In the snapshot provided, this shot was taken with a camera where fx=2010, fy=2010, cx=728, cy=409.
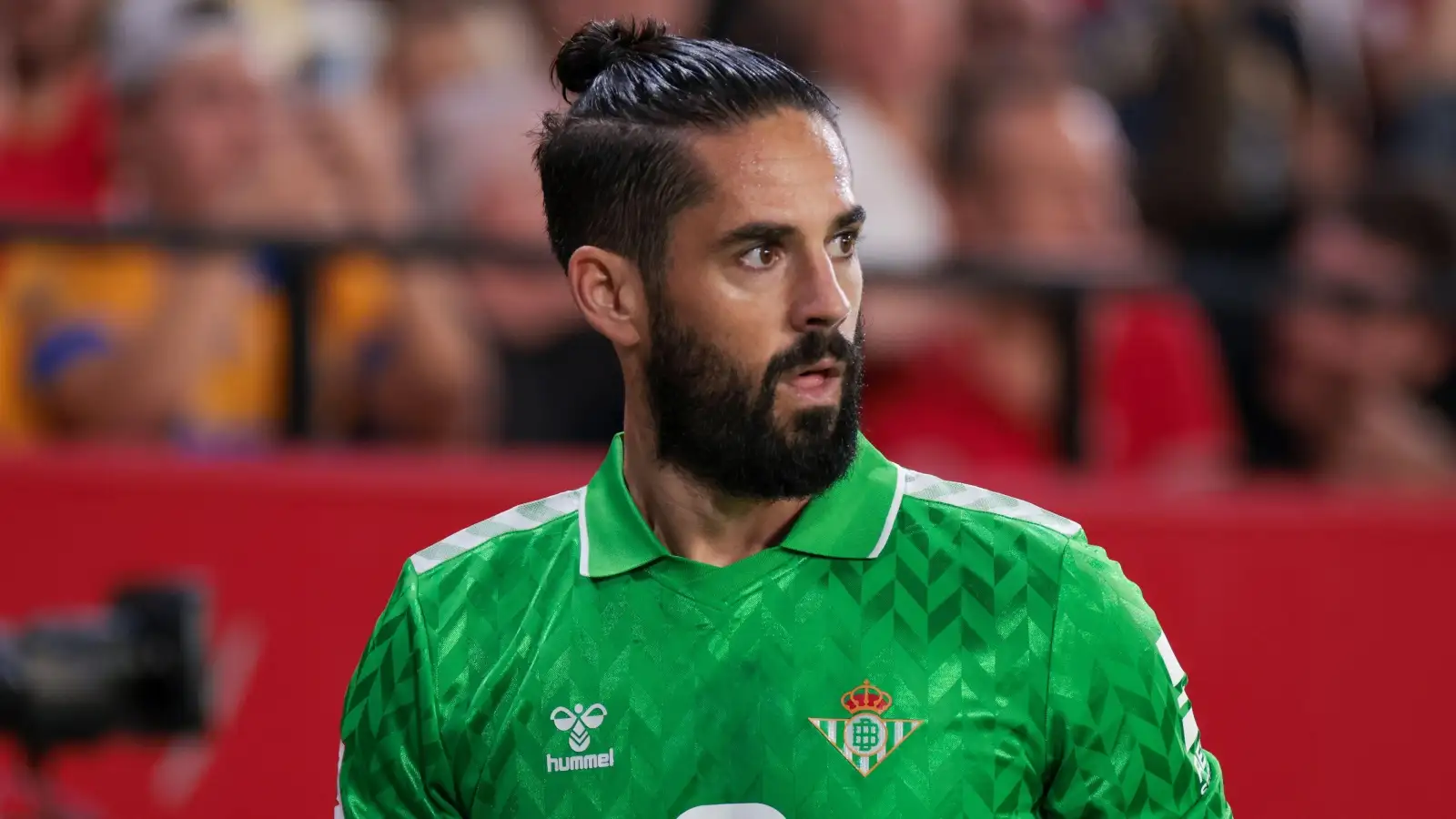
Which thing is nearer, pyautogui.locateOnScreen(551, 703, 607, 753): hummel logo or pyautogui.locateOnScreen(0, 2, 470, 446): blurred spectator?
pyautogui.locateOnScreen(551, 703, 607, 753): hummel logo

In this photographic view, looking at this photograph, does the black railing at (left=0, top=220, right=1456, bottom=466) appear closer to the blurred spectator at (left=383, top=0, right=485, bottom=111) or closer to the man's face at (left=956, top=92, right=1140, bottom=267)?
the man's face at (left=956, top=92, right=1140, bottom=267)

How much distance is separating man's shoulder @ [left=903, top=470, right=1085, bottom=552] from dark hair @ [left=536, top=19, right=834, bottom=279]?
0.41 metres

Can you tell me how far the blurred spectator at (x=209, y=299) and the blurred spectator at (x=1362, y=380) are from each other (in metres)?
2.28

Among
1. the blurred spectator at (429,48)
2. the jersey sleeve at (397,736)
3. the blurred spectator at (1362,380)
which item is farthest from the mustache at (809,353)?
the blurred spectator at (1362,380)

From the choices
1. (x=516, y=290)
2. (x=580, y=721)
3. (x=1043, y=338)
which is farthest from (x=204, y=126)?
(x=580, y=721)

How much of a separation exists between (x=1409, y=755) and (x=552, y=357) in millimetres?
2209

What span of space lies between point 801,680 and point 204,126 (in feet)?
10.2

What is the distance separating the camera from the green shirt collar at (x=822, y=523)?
2303 millimetres

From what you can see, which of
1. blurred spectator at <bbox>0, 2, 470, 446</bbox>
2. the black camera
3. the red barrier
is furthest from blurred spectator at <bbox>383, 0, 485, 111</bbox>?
the black camera

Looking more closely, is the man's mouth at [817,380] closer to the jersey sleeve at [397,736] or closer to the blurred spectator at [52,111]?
the jersey sleeve at [397,736]

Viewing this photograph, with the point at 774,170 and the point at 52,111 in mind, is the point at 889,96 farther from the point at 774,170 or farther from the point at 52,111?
the point at 774,170

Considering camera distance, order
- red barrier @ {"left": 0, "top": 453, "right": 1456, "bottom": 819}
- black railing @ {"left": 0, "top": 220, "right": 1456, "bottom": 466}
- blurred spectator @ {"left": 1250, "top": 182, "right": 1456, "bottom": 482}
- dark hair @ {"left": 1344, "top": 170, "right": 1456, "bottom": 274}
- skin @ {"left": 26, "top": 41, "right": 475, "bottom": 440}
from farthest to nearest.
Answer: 1. dark hair @ {"left": 1344, "top": 170, "right": 1456, "bottom": 274}
2. blurred spectator @ {"left": 1250, "top": 182, "right": 1456, "bottom": 482}
3. skin @ {"left": 26, "top": 41, "right": 475, "bottom": 440}
4. black railing @ {"left": 0, "top": 220, "right": 1456, "bottom": 466}
5. red barrier @ {"left": 0, "top": 453, "right": 1456, "bottom": 819}

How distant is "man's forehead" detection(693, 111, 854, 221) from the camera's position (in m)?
2.16

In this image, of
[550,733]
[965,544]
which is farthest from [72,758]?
[965,544]
